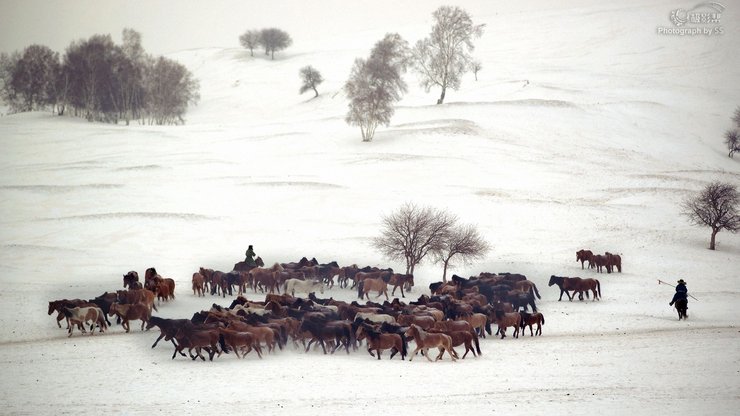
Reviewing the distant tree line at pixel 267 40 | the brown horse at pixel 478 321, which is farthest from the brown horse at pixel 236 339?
the distant tree line at pixel 267 40

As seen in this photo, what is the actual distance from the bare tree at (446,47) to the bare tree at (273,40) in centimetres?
7036

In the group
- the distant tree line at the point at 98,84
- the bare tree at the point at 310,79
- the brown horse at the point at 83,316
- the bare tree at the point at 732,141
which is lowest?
the brown horse at the point at 83,316

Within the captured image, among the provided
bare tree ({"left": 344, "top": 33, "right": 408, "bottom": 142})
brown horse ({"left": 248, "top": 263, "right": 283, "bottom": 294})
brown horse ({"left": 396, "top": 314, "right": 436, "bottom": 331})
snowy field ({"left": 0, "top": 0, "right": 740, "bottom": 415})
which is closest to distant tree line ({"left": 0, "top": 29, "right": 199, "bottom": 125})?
snowy field ({"left": 0, "top": 0, "right": 740, "bottom": 415})

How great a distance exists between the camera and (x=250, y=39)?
149125 mm

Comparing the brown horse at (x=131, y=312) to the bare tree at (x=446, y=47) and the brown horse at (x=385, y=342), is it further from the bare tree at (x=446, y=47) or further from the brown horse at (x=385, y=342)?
the bare tree at (x=446, y=47)

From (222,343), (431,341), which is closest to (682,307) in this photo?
(431,341)

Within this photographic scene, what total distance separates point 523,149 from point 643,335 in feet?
133

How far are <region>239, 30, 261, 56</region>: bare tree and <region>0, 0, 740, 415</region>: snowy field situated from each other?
1766 inches

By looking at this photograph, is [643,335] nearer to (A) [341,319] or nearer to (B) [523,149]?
(A) [341,319]

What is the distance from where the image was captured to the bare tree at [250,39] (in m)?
148

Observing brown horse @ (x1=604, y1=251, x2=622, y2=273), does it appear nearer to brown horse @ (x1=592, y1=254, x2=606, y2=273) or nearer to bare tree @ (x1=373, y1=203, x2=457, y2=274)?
brown horse @ (x1=592, y1=254, x2=606, y2=273)

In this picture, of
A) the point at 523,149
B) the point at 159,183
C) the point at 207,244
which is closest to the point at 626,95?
the point at 523,149

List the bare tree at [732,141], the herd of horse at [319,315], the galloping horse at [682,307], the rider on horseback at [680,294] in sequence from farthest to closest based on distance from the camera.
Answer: the bare tree at [732,141] → the rider on horseback at [680,294] → the galloping horse at [682,307] → the herd of horse at [319,315]

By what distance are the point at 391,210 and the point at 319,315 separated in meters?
21.2
